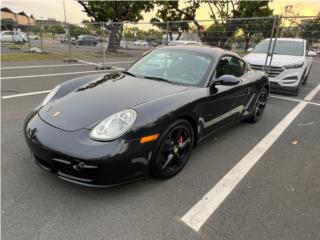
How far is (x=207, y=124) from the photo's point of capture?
3.38 metres

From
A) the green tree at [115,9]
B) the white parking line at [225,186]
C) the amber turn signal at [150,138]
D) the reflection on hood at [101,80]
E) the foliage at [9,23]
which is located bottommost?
the white parking line at [225,186]

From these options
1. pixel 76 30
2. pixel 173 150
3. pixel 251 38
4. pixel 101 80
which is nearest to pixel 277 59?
pixel 251 38

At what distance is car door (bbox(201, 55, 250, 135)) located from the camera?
335 cm

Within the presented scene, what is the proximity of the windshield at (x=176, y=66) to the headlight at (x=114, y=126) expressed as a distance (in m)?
1.08

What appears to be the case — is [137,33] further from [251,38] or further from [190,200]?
[190,200]

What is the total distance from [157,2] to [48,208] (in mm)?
23704

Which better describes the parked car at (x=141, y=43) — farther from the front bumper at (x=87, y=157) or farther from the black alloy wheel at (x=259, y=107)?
the front bumper at (x=87, y=157)

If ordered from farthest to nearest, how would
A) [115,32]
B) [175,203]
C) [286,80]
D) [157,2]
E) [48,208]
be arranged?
1. [157,2]
2. [115,32]
3. [286,80]
4. [175,203]
5. [48,208]

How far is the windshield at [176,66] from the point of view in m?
3.41

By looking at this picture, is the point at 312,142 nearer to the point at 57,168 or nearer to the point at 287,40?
the point at 57,168

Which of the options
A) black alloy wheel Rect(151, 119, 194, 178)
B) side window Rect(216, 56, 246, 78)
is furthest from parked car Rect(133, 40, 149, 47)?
black alloy wheel Rect(151, 119, 194, 178)

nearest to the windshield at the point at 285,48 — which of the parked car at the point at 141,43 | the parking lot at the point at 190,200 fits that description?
the parking lot at the point at 190,200

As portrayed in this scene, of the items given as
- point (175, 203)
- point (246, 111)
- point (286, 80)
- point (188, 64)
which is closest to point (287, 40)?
point (286, 80)

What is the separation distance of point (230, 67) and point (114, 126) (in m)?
2.36
